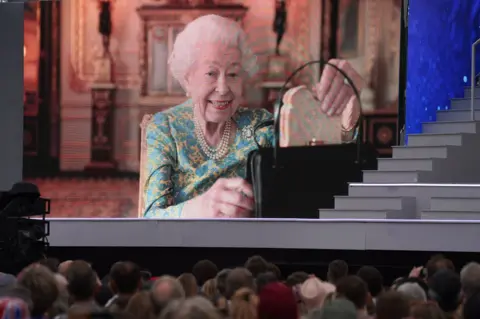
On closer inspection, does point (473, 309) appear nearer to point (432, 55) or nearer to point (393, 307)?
point (393, 307)

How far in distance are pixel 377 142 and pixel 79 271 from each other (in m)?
7.77

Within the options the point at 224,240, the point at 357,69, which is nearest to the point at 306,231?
the point at 224,240

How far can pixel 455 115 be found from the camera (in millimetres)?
13719

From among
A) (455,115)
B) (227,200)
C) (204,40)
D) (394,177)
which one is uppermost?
(204,40)

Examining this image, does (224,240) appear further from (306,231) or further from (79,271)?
(79,271)

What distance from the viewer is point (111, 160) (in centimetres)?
1377

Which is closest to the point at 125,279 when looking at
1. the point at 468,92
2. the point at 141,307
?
the point at 141,307

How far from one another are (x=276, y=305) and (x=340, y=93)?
29.8 feet

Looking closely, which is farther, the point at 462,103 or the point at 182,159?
the point at 462,103

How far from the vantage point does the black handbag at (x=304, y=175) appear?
43.5ft

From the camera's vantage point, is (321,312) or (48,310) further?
(48,310)

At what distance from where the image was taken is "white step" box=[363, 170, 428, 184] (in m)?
12.7

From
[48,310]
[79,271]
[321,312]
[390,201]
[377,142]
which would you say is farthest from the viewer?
[377,142]

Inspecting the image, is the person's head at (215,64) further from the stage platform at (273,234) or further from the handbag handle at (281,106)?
the stage platform at (273,234)
